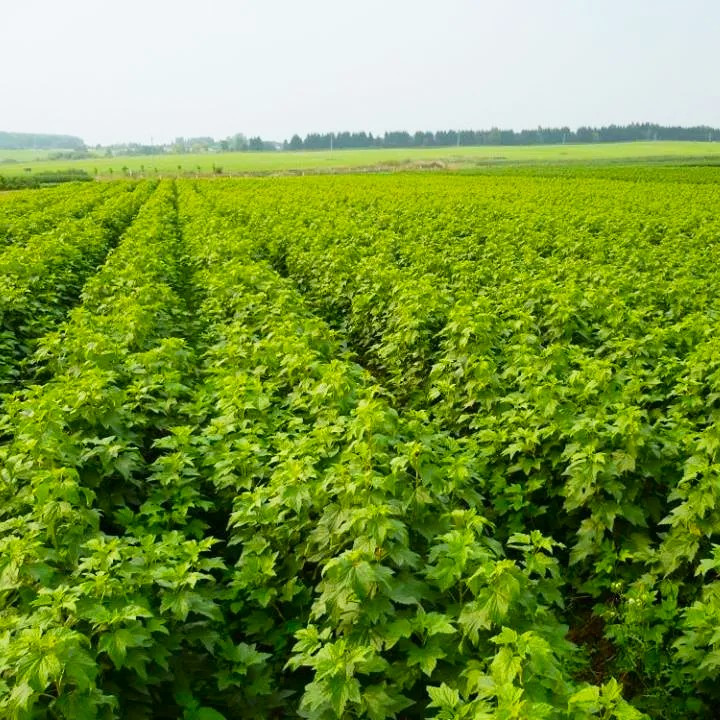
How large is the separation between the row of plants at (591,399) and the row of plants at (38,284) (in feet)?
13.9

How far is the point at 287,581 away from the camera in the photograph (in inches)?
196

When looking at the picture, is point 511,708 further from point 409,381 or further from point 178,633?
point 409,381

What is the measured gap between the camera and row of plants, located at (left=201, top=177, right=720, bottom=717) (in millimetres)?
4906

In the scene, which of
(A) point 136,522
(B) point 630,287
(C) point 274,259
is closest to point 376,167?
(C) point 274,259

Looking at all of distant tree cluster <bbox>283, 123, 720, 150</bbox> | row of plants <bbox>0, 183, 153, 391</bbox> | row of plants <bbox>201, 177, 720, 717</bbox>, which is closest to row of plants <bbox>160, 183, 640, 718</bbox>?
row of plants <bbox>201, 177, 720, 717</bbox>

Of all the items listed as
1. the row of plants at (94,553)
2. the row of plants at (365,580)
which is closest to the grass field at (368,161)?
the row of plants at (94,553)

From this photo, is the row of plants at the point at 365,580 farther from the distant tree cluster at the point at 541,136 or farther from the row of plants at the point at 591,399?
the distant tree cluster at the point at 541,136

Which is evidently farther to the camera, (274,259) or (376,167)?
(376,167)

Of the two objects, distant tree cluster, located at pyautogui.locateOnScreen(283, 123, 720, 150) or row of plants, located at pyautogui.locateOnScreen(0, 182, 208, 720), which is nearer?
row of plants, located at pyautogui.locateOnScreen(0, 182, 208, 720)

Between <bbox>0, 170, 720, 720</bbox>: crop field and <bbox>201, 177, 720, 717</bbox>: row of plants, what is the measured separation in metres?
0.04

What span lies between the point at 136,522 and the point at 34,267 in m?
9.35

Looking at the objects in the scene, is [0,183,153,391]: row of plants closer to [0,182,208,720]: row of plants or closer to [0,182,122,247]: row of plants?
[0,182,122,247]: row of plants

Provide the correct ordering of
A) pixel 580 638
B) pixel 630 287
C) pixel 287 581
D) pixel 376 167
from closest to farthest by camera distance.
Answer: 1. pixel 287 581
2. pixel 580 638
3. pixel 630 287
4. pixel 376 167

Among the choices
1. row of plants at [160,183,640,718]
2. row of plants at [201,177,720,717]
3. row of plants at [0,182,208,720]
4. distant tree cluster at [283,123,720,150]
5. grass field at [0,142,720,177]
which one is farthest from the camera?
distant tree cluster at [283,123,720,150]
